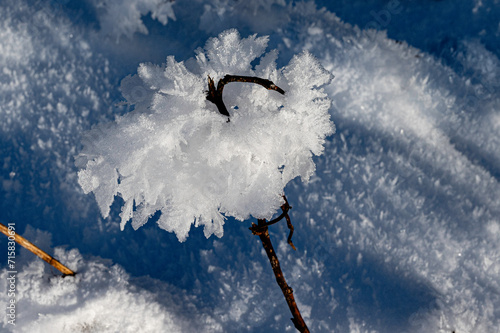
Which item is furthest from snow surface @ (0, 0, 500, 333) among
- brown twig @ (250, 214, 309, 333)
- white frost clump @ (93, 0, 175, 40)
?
brown twig @ (250, 214, 309, 333)

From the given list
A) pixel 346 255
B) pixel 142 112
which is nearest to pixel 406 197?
pixel 346 255

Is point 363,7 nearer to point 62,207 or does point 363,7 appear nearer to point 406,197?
point 406,197

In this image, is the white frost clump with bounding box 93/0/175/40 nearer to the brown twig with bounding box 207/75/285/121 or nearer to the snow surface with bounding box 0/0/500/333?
the snow surface with bounding box 0/0/500/333

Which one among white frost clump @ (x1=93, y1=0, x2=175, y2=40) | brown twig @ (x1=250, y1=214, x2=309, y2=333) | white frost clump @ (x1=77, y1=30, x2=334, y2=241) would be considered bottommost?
brown twig @ (x1=250, y1=214, x2=309, y2=333)

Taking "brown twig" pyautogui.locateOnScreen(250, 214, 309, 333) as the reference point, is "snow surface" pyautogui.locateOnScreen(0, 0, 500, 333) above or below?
above

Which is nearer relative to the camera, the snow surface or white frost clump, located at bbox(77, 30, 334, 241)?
white frost clump, located at bbox(77, 30, 334, 241)

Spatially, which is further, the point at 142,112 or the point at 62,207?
the point at 62,207

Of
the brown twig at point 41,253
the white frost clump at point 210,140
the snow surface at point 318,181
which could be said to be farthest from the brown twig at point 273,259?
the brown twig at point 41,253
